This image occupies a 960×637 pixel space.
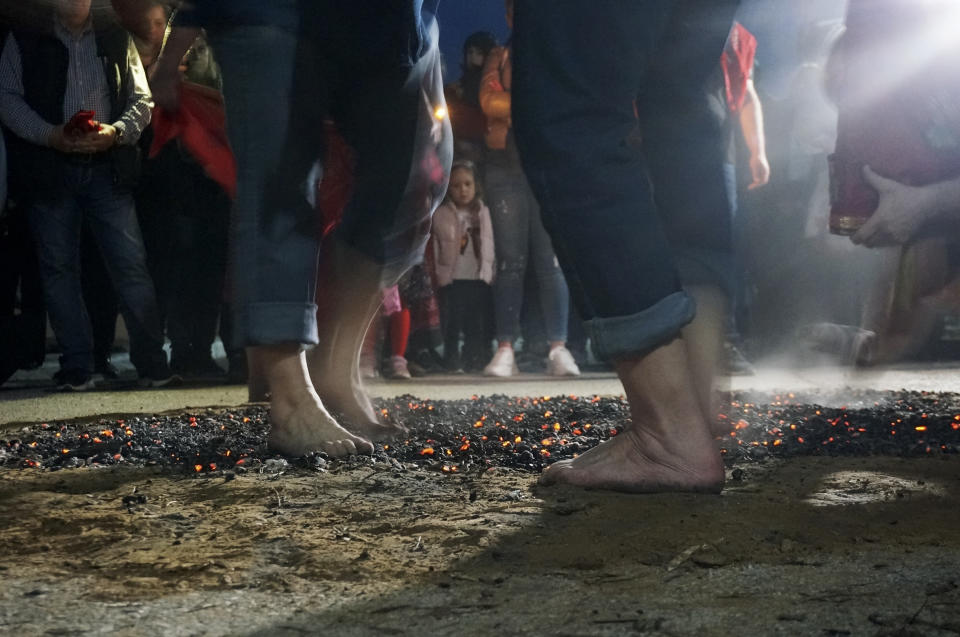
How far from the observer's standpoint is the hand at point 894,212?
2529 mm

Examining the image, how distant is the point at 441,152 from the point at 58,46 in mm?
2935

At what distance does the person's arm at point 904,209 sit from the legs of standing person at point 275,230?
1.48m

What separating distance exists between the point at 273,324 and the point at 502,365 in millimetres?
3420

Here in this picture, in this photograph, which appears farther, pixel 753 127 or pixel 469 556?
pixel 753 127

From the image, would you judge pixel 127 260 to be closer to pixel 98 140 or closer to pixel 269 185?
pixel 98 140

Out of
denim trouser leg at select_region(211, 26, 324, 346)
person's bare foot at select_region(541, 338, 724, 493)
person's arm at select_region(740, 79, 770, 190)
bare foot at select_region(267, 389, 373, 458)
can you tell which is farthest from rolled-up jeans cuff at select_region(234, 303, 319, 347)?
person's arm at select_region(740, 79, 770, 190)

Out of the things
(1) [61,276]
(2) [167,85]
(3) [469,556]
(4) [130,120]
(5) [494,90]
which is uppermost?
(5) [494,90]

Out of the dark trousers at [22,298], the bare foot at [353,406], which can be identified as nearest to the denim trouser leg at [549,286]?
the dark trousers at [22,298]

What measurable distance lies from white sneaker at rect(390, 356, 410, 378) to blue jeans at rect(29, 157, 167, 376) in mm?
1208

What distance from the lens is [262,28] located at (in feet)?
→ 6.93

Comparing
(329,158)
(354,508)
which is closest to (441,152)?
(329,158)

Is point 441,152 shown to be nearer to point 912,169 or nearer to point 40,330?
point 912,169

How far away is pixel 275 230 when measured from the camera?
7.02 ft

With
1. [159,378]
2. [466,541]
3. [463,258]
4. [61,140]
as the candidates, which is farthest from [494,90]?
[466,541]
